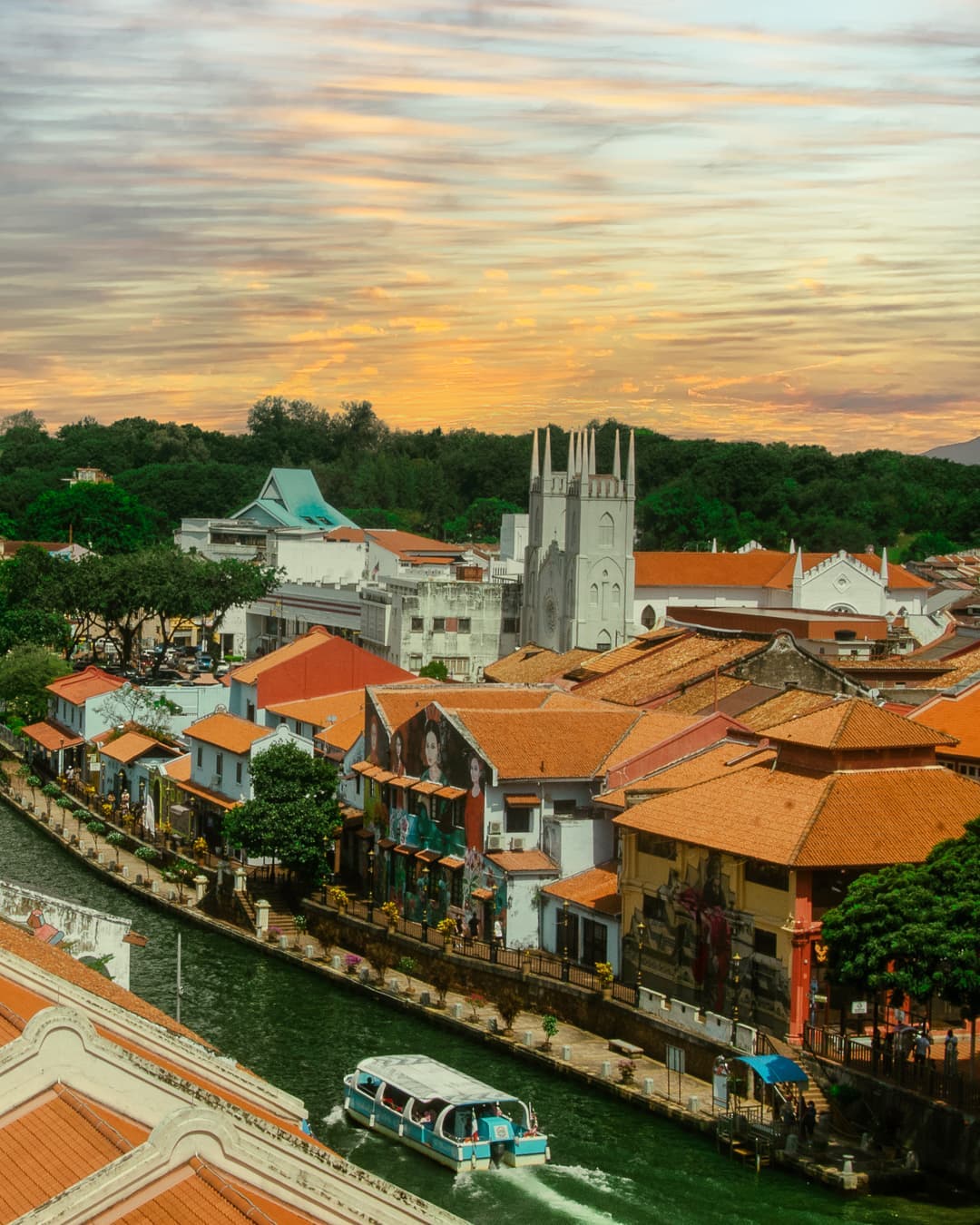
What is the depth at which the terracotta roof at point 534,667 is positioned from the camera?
202 feet

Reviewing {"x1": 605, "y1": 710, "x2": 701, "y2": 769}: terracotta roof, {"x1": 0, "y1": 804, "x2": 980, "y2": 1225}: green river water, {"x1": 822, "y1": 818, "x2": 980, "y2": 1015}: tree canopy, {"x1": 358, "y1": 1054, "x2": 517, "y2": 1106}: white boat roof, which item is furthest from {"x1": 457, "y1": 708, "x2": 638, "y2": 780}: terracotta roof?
{"x1": 822, "y1": 818, "x2": 980, "y2": 1015}: tree canopy

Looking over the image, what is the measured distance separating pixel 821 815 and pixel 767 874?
1.53 metres

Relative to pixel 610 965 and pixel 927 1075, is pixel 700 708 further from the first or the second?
pixel 927 1075

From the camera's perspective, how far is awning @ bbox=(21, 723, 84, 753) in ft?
224

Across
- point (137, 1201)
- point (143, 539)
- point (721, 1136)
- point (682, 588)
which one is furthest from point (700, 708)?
point (143, 539)

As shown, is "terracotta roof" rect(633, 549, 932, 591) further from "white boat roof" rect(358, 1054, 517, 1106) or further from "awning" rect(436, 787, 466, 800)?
A: "white boat roof" rect(358, 1054, 517, 1106)

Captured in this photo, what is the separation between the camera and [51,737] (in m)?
69.9

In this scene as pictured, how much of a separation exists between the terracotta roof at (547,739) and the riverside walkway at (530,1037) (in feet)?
17.8

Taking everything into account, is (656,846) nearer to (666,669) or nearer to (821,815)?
(821,815)

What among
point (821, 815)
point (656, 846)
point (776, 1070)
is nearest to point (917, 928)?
point (776, 1070)

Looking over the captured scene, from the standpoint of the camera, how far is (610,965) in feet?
124

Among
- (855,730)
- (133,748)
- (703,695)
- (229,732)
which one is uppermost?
(855,730)

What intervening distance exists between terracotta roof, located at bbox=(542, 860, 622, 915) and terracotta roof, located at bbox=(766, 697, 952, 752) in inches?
203

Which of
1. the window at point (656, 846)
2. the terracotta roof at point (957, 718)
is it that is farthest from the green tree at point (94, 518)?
the window at point (656, 846)
